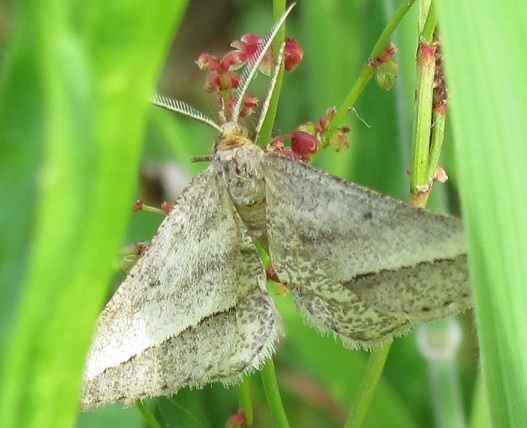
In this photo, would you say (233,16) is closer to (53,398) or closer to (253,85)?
(253,85)

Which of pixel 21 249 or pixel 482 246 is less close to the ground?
pixel 482 246

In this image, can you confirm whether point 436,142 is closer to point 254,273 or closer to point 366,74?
point 366,74

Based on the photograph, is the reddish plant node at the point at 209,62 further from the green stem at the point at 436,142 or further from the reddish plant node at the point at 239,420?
the reddish plant node at the point at 239,420

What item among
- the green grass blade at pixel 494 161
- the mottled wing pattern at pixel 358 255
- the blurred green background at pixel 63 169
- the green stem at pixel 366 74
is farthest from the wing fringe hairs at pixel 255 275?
the blurred green background at pixel 63 169

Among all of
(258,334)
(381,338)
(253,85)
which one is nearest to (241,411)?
(258,334)

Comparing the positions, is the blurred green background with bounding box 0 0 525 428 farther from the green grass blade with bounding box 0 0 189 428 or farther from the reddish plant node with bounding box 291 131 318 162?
the reddish plant node with bounding box 291 131 318 162

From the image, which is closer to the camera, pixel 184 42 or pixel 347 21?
pixel 347 21
